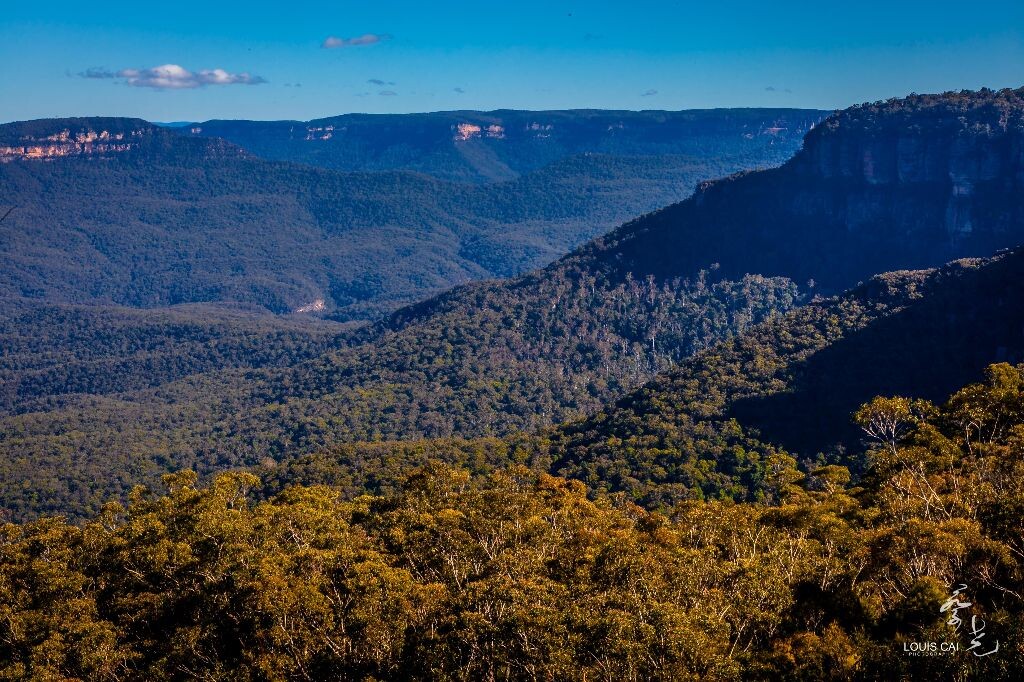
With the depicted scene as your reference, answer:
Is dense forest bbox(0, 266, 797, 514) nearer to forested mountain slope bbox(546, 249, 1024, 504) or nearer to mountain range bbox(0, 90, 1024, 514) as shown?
mountain range bbox(0, 90, 1024, 514)

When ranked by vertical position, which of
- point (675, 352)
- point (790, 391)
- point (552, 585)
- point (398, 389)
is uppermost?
point (552, 585)

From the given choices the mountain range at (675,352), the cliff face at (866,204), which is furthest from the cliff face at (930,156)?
the mountain range at (675,352)

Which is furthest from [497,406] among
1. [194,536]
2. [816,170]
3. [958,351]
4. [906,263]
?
[194,536]

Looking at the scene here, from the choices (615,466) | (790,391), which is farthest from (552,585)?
(790,391)

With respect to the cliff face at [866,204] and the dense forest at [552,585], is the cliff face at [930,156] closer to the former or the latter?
the cliff face at [866,204]

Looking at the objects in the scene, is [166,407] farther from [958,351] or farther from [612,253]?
[958,351]

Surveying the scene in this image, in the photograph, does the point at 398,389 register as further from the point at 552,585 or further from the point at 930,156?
the point at 552,585

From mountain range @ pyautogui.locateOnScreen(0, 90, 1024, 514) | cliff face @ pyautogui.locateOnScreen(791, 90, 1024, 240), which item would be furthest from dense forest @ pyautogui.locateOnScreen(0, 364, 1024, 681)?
cliff face @ pyautogui.locateOnScreen(791, 90, 1024, 240)
